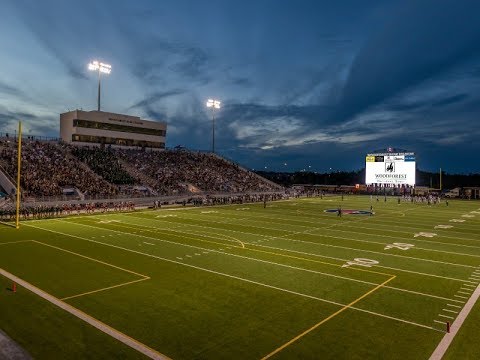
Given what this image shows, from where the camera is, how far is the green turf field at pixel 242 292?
853 centimetres

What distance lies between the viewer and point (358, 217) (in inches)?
1326

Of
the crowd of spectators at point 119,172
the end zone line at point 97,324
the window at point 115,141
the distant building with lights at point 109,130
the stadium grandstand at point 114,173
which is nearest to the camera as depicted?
the end zone line at point 97,324

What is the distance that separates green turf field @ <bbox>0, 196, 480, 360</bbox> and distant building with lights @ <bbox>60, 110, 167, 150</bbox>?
110 feet

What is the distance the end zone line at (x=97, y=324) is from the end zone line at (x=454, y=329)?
546cm

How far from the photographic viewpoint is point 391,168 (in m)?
50.3

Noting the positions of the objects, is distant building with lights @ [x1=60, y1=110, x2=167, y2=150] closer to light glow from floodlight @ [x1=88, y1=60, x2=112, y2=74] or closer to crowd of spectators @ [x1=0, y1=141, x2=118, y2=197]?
crowd of spectators @ [x1=0, y1=141, x2=118, y2=197]

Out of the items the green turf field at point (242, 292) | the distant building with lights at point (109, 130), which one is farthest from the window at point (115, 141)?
the green turf field at point (242, 292)

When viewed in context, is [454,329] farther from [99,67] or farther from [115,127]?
[115,127]

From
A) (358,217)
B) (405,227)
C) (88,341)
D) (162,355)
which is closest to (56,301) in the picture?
(88,341)

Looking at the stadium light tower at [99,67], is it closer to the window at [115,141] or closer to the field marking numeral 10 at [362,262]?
the window at [115,141]

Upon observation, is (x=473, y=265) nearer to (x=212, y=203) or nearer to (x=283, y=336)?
(x=283, y=336)

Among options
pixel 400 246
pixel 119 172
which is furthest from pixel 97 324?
pixel 119 172

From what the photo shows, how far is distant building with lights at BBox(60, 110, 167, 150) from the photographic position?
55.1 m

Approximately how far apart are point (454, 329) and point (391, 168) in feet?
143
